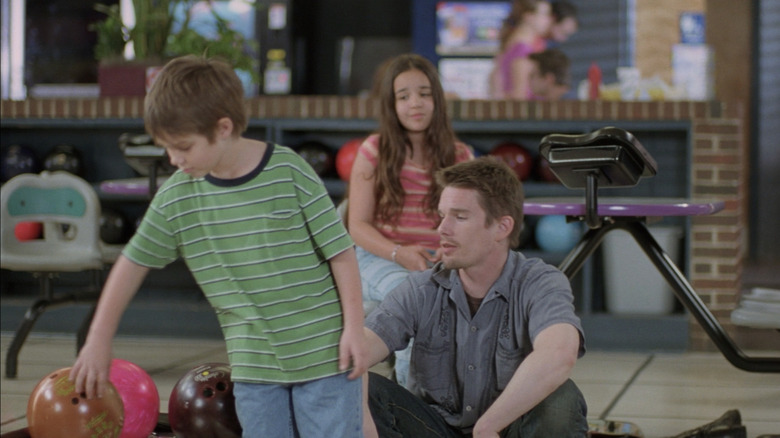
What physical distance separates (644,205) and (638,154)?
0.20m

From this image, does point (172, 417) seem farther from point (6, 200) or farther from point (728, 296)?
point (728, 296)

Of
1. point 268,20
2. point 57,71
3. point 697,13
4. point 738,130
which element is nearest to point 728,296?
point 738,130

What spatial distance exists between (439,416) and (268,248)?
0.78m

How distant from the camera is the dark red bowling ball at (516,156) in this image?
5559mm

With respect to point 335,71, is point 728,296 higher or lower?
lower

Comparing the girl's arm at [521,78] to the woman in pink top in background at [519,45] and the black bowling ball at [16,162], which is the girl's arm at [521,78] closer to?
the woman in pink top in background at [519,45]

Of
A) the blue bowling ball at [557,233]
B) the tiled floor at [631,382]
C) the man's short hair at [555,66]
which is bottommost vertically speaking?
the tiled floor at [631,382]

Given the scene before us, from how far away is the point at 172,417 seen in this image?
8.79ft

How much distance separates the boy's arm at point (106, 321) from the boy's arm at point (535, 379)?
33.1 inches

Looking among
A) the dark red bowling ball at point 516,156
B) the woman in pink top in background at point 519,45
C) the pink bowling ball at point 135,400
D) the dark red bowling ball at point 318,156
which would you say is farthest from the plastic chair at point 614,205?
the woman in pink top in background at point 519,45

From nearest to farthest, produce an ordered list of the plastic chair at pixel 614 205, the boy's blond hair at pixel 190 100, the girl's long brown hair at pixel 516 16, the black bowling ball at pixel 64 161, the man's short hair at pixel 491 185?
the boy's blond hair at pixel 190 100 → the man's short hair at pixel 491 185 → the plastic chair at pixel 614 205 → the black bowling ball at pixel 64 161 → the girl's long brown hair at pixel 516 16

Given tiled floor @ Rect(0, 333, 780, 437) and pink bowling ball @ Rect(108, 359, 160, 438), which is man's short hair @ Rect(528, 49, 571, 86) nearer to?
tiled floor @ Rect(0, 333, 780, 437)

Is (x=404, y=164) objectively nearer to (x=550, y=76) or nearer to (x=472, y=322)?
(x=472, y=322)

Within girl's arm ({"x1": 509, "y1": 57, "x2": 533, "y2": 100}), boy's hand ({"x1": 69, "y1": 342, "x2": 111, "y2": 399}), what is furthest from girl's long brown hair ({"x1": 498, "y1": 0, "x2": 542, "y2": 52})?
boy's hand ({"x1": 69, "y1": 342, "x2": 111, "y2": 399})
